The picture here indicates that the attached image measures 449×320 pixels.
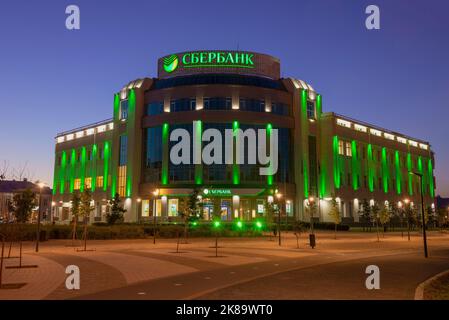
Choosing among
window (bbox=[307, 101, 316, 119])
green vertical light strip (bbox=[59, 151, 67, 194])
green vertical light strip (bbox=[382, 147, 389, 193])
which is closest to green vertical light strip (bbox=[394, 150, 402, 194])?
green vertical light strip (bbox=[382, 147, 389, 193])

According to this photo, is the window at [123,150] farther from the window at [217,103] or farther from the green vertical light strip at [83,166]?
the window at [217,103]

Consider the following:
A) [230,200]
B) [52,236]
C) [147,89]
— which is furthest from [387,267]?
[147,89]

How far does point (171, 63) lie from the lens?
3263 inches

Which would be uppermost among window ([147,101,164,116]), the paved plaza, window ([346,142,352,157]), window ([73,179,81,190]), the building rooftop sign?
the building rooftop sign

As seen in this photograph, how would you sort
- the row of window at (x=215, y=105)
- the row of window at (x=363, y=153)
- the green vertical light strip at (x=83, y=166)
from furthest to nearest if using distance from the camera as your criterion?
the green vertical light strip at (x=83, y=166) → the row of window at (x=363, y=153) → the row of window at (x=215, y=105)

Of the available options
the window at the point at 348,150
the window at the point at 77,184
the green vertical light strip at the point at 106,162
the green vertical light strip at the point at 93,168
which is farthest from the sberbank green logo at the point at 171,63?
the window at the point at 348,150

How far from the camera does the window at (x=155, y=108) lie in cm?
7822

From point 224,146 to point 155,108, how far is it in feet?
52.0

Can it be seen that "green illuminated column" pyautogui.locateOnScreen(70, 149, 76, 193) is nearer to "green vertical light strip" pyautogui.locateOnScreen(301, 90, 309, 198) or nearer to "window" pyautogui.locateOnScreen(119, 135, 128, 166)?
"window" pyautogui.locateOnScreen(119, 135, 128, 166)

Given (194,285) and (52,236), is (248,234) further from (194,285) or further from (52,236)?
(194,285)

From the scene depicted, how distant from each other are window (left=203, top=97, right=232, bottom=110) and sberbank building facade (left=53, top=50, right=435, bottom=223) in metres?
0.18

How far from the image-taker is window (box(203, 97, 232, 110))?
248ft

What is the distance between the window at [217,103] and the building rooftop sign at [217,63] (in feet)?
24.3
